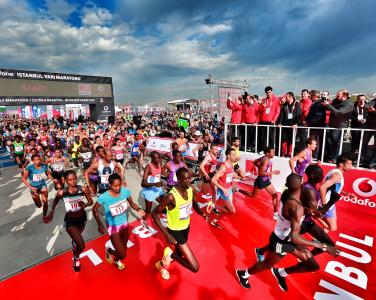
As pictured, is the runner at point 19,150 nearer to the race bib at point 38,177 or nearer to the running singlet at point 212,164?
the race bib at point 38,177

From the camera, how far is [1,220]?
18.5ft

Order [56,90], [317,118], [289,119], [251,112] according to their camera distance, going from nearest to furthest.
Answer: [317,118] < [289,119] < [251,112] < [56,90]

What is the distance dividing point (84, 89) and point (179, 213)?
20254 millimetres

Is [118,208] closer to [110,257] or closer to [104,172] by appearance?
[110,257]

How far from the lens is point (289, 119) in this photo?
6.76m

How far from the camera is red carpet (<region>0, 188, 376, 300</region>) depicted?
323cm

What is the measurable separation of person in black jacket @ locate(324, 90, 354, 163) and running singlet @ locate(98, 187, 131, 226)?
5.68m

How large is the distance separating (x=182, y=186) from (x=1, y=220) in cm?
551

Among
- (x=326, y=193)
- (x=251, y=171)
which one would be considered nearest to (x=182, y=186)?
(x=326, y=193)

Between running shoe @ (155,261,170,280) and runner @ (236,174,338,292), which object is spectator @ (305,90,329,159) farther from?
running shoe @ (155,261,170,280)

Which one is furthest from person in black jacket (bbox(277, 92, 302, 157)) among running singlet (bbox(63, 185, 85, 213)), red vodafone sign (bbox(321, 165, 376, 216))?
running singlet (bbox(63, 185, 85, 213))

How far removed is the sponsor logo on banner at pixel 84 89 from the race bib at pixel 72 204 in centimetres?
1867

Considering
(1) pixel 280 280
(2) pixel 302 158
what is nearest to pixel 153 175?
(1) pixel 280 280

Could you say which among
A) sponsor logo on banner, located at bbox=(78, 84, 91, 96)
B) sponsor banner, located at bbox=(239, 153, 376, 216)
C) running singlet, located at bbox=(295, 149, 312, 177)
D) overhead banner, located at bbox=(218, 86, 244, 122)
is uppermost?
sponsor logo on banner, located at bbox=(78, 84, 91, 96)
